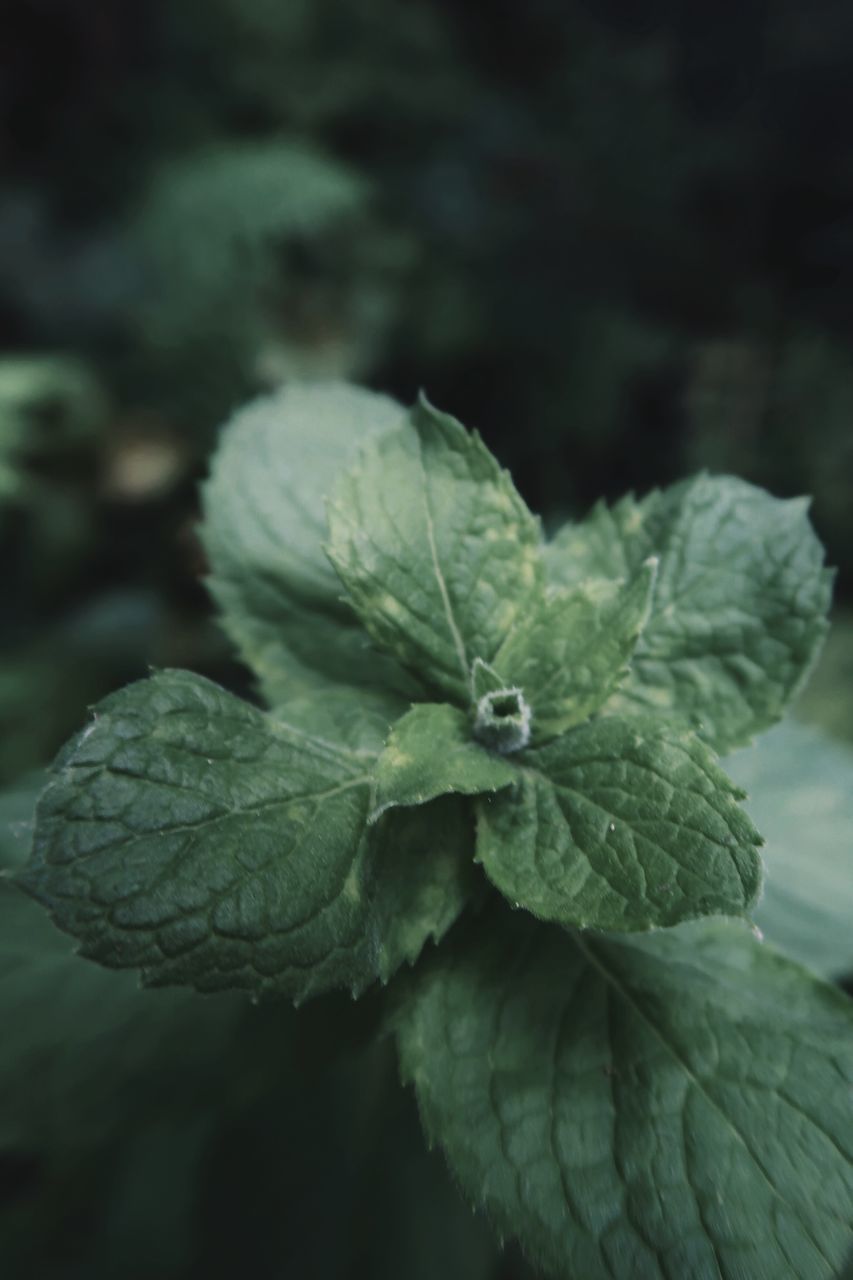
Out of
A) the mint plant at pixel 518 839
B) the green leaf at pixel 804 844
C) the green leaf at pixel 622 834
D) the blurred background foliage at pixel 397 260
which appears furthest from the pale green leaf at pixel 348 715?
the blurred background foliage at pixel 397 260

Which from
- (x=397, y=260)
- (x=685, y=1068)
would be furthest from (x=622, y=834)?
(x=397, y=260)

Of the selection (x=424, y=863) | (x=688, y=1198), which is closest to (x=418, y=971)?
(x=424, y=863)

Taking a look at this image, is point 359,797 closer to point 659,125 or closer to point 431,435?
point 431,435

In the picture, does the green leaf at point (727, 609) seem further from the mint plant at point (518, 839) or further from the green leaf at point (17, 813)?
the green leaf at point (17, 813)

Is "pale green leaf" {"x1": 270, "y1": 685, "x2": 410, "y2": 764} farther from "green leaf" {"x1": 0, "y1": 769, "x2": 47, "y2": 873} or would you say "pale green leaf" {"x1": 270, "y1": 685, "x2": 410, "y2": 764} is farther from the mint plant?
"green leaf" {"x1": 0, "y1": 769, "x2": 47, "y2": 873}

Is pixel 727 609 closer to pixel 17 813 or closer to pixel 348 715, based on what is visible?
pixel 348 715
